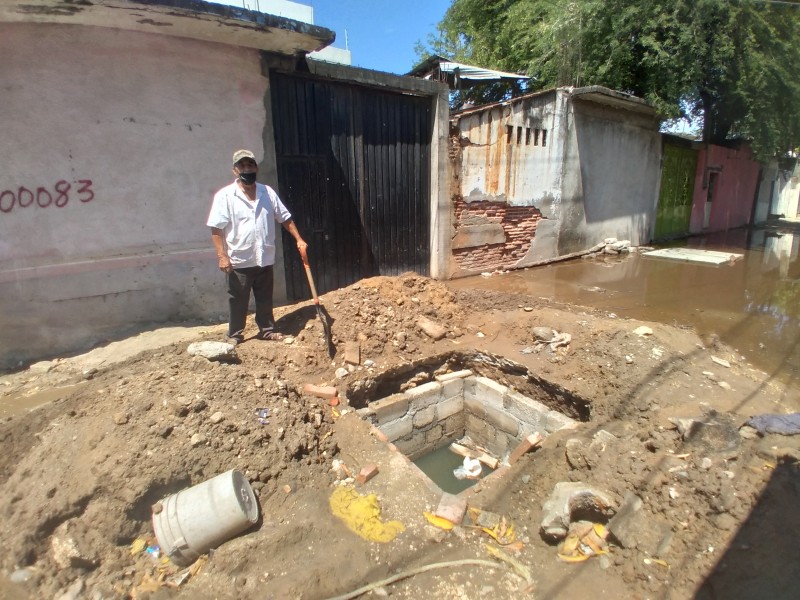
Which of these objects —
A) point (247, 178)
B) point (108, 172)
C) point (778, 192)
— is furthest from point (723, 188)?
point (108, 172)

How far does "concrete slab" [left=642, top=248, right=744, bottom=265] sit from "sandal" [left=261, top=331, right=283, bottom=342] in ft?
30.3

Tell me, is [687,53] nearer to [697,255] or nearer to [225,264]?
[697,255]

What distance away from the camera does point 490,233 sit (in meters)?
8.48

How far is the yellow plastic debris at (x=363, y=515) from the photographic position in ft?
9.12

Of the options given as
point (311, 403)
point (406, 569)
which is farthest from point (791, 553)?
point (311, 403)

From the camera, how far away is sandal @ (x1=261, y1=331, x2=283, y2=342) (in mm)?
4406

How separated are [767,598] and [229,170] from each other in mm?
5515

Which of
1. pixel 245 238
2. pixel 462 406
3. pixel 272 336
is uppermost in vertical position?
pixel 245 238

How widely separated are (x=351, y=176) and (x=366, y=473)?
425 cm

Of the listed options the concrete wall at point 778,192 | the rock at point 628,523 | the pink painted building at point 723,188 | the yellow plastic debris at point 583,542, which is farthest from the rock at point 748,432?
the concrete wall at point 778,192

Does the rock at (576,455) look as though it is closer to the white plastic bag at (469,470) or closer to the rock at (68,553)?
the white plastic bag at (469,470)

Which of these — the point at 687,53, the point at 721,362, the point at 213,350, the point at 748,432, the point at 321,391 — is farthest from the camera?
the point at 687,53

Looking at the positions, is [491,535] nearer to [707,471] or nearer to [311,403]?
[707,471]

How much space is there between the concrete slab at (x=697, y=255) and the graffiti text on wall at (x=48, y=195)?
35.1 feet
